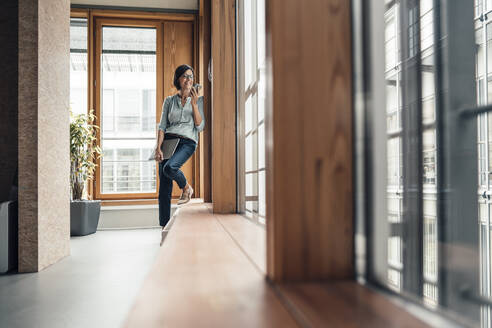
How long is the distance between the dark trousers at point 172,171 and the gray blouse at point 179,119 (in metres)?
0.08

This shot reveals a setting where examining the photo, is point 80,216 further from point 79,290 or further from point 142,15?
point 142,15

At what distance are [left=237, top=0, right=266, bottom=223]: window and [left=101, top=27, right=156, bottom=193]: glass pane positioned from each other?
266 cm

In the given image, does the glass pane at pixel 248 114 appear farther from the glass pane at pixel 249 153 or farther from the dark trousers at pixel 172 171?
the dark trousers at pixel 172 171

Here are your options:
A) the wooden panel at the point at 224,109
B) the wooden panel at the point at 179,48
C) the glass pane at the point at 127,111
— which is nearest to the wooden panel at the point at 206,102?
the wooden panel at the point at 224,109

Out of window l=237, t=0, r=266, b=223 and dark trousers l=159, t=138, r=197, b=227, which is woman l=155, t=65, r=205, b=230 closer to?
dark trousers l=159, t=138, r=197, b=227

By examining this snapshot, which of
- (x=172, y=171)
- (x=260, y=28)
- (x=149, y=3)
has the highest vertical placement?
(x=149, y=3)

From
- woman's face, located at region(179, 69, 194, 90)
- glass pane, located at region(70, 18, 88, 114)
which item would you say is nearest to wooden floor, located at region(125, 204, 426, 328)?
woman's face, located at region(179, 69, 194, 90)

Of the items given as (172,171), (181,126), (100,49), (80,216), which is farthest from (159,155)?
(100,49)

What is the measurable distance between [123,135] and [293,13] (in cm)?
410

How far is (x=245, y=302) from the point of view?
0.43 meters

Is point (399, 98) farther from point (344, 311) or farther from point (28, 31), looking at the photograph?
point (28, 31)

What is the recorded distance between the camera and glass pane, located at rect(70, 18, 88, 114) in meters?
4.32

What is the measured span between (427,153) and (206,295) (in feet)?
1.15

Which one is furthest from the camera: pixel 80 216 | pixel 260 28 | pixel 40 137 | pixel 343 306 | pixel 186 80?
pixel 80 216
